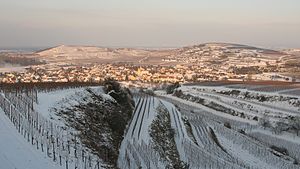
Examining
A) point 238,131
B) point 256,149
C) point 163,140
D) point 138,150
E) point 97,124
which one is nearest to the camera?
point 138,150

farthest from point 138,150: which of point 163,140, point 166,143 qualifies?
point 163,140

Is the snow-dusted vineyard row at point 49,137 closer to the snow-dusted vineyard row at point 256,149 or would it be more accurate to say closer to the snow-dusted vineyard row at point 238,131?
the snow-dusted vineyard row at point 238,131

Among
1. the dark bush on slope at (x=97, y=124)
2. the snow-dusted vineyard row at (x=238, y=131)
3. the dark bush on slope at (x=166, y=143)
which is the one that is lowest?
the snow-dusted vineyard row at (x=238, y=131)

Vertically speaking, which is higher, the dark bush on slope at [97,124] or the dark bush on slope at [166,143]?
the dark bush on slope at [97,124]

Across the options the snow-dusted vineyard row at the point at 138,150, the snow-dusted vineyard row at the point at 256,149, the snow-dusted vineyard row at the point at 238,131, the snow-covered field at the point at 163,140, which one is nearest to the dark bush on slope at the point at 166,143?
the snow-covered field at the point at 163,140

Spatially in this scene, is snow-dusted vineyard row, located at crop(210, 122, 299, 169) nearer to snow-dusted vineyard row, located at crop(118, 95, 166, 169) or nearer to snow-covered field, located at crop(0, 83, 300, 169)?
snow-covered field, located at crop(0, 83, 300, 169)

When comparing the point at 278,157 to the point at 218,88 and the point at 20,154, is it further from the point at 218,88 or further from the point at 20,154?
the point at 218,88

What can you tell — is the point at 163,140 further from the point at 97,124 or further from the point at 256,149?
the point at 256,149
